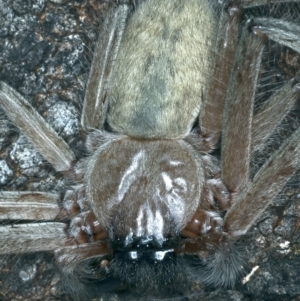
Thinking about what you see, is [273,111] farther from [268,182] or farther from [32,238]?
[32,238]

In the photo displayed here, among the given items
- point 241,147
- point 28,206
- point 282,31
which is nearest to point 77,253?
point 28,206

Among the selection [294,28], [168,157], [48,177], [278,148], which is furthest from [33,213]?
[294,28]

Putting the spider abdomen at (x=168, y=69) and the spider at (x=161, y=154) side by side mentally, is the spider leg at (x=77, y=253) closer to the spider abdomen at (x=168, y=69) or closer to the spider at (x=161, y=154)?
the spider at (x=161, y=154)

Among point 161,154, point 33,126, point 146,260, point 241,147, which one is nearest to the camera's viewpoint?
point 146,260

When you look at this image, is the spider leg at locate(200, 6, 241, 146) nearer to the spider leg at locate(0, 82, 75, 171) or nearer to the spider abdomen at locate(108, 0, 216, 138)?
the spider abdomen at locate(108, 0, 216, 138)

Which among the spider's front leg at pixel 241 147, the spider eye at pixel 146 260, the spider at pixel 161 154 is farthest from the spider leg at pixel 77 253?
the spider's front leg at pixel 241 147

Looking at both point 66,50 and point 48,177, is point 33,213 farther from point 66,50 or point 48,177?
point 66,50
